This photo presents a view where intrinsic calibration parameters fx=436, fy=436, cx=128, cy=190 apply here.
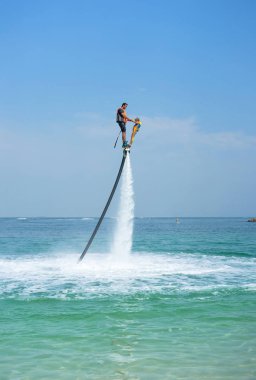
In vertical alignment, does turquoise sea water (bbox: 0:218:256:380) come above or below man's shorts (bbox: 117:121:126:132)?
below

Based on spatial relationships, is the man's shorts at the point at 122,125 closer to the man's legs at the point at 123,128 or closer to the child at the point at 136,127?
the man's legs at the point at 123,128

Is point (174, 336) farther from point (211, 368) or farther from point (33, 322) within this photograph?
point (33, 322)

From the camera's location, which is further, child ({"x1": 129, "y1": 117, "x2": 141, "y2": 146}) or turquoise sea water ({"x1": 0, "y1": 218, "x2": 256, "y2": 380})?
child ({"x1": 129, "y1": 117, "x2": 141, "y2": 146})

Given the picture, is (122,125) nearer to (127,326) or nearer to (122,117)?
(122,117)

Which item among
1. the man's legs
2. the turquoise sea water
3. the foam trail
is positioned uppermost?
the man's legs

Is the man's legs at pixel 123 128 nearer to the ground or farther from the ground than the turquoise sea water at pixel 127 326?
farther from the ground

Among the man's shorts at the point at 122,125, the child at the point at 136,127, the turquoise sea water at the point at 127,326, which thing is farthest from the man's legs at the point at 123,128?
the turquoise sea water at the point at 127,326

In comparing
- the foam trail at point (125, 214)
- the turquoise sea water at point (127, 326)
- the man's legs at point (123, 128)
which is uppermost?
the man's legs at point (123, 128)

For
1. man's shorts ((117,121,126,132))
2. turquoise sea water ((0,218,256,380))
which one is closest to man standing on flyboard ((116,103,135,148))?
man's shorts ((117,121,126,132))

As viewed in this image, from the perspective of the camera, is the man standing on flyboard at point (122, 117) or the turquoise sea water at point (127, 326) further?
the man standing on flyboard at point (122, 117)

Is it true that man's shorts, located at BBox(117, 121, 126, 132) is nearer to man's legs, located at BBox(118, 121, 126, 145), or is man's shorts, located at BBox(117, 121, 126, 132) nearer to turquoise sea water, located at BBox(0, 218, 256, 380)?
man's legs, located at BBox(118, 121, 126, 145)

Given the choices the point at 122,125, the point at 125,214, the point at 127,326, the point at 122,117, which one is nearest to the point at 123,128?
the point at 122,125

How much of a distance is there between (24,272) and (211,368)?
1604 centimetres

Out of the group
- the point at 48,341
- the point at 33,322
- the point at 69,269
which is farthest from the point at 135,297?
the point at 69,269
